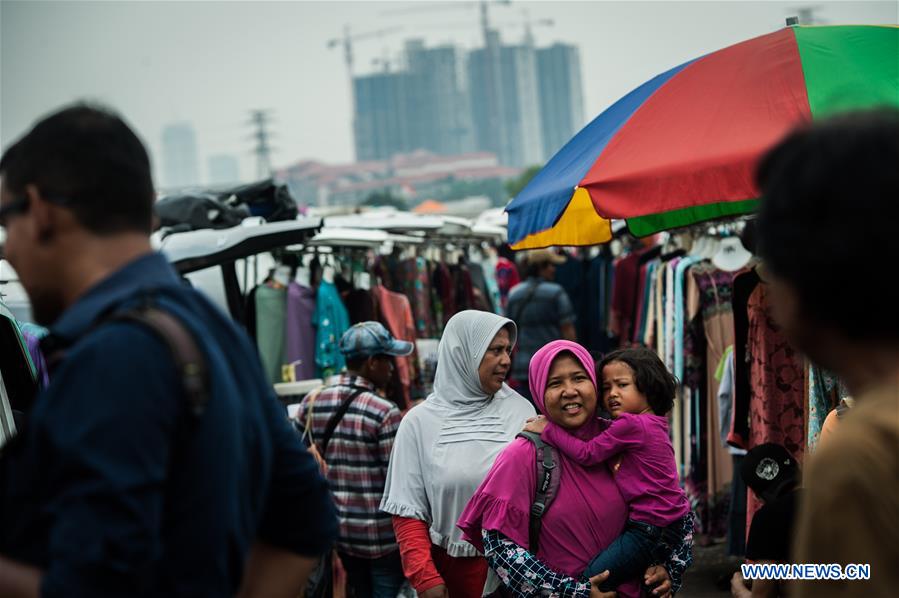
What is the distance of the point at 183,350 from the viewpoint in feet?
5.96

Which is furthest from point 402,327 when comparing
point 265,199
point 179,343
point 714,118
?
point 179,343

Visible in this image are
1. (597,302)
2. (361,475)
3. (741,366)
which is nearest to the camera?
(361,475)

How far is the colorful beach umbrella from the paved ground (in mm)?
3560

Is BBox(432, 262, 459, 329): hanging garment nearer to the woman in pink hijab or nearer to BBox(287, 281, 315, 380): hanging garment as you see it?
BBox(287, 281, 315, 380): hanging garment

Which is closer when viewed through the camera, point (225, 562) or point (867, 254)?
point (867, 254)

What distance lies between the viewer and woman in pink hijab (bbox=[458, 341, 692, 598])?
13.4 ft

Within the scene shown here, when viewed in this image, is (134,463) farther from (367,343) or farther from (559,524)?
(367,343)

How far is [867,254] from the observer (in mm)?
1526

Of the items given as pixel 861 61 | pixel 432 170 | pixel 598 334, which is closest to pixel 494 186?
pixel 432 170

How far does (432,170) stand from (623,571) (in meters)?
173

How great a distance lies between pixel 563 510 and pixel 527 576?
285 millimetres

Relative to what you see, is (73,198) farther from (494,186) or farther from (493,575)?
(494,186)

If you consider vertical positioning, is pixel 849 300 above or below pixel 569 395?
above

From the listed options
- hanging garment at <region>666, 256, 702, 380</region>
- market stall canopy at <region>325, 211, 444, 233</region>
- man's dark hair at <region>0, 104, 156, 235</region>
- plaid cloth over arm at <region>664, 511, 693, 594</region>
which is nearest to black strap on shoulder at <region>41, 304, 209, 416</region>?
man's dark hair at <region>0, 104, 156, 235</region>
